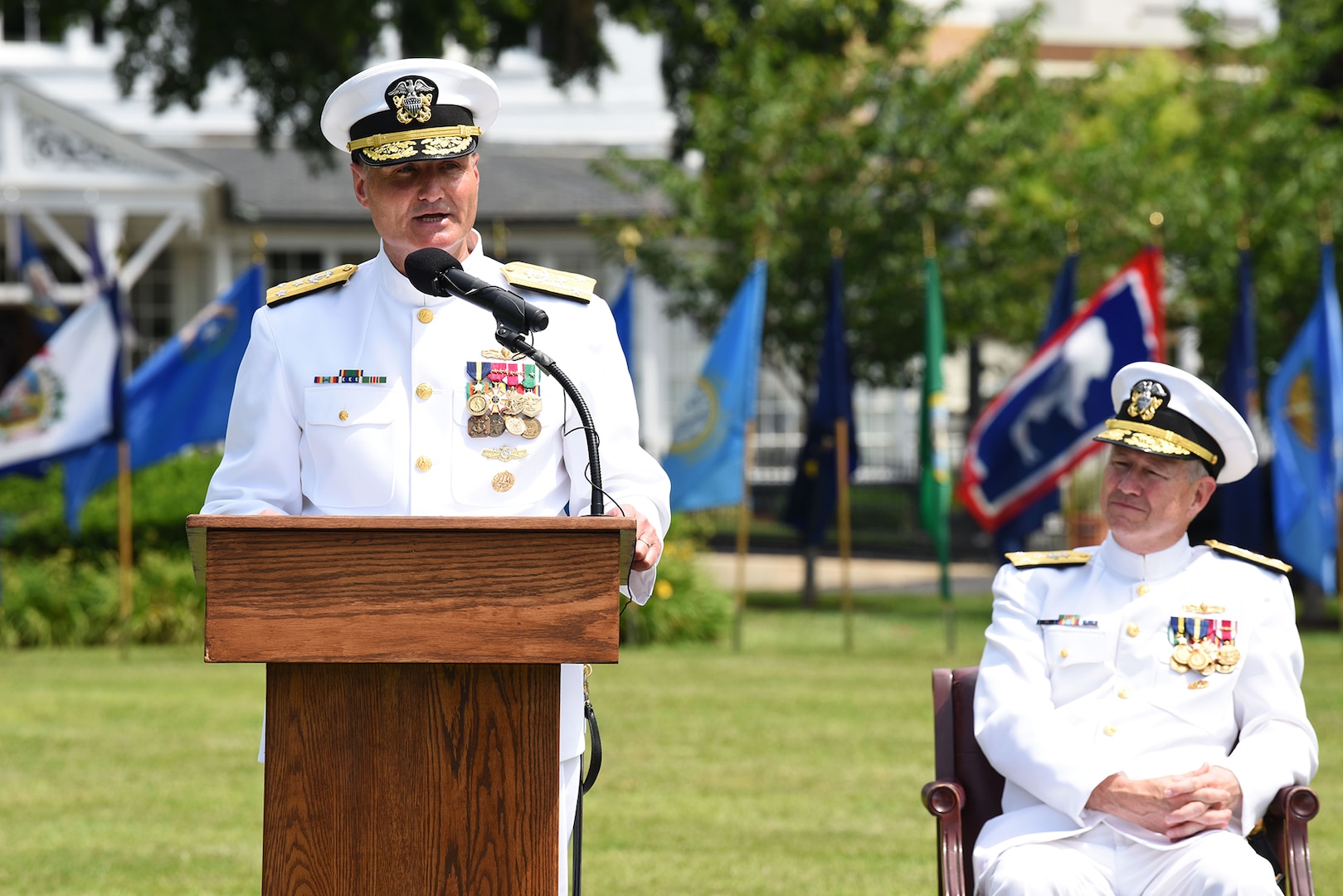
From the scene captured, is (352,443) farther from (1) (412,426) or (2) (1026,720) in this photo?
(2) (1026,720)

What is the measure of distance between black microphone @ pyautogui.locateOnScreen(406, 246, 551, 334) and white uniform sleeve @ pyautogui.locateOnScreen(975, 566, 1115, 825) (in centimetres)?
190

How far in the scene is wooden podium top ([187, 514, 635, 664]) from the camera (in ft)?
9.72

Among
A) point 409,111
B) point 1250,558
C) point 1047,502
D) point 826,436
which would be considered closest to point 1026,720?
point 1250,558

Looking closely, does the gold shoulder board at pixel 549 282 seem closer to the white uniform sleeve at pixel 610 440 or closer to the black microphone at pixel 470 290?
the white uniform sleeve at pixel 610 440

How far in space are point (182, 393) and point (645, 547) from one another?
1152cm

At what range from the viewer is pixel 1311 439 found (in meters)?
13.5

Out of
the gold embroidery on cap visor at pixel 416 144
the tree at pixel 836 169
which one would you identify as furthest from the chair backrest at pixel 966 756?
the tree at pixel 836 169

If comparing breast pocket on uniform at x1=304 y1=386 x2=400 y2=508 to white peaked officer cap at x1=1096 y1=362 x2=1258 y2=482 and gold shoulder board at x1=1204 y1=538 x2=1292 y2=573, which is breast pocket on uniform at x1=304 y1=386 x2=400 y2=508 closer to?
white peaked officer cap at x1=1096 y1=362 x2=1258 y2=482

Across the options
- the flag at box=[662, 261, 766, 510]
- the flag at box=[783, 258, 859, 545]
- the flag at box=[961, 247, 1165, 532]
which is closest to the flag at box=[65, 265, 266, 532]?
the flag at box=[662, 261, 766, 510]

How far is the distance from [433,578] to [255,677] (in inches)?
410

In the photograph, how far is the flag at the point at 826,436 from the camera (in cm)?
1450

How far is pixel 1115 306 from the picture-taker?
1293cm

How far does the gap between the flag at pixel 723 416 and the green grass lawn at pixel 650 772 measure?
53.8 inches

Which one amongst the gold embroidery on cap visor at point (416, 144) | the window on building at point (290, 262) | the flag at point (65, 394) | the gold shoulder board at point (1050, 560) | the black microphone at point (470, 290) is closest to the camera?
the black microphone at point (470, 290)
